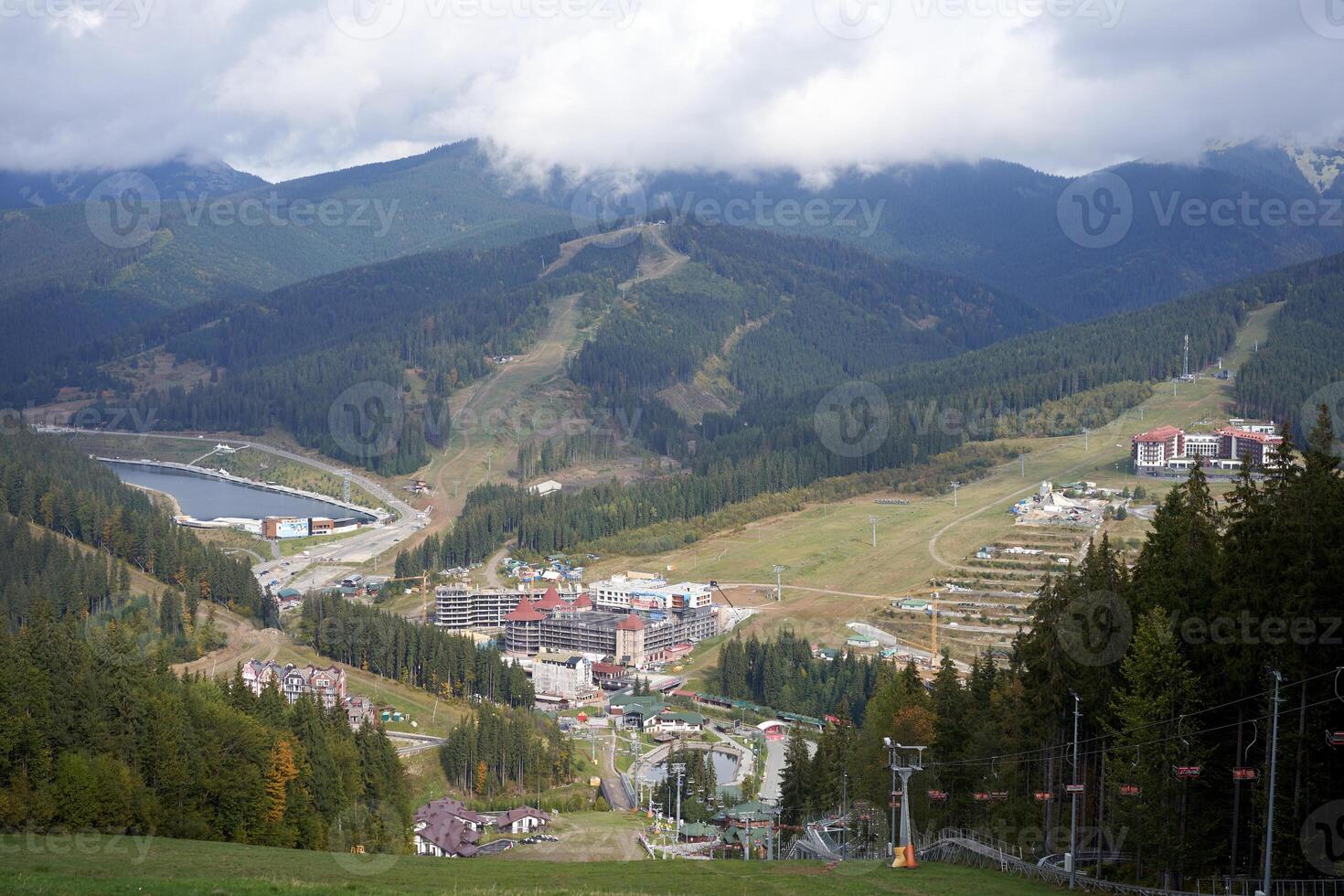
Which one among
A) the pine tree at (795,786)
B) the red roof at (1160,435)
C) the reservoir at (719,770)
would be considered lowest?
the reservoir at (719,770)

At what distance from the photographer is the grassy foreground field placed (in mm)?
21250

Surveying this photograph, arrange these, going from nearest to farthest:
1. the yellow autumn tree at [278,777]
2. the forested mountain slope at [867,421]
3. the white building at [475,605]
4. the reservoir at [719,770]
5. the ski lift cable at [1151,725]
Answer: the ski lift cable at [1151,725] → the yellow autumn tree at [278,777] → the reservoir at [719,770] → the white building at [475,605] → the forested mountain slope at [867,421]

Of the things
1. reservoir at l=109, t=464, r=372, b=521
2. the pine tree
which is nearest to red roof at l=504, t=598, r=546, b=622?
the pine tree

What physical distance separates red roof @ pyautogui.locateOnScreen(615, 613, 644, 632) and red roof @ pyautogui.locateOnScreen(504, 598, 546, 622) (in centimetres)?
624

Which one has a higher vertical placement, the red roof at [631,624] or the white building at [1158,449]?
the white building at [1158,449]

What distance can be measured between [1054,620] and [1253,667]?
708cm

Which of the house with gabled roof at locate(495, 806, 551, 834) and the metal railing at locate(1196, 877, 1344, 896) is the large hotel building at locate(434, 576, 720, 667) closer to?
the house with gabled roof at locate(495, 806, 551, 834)

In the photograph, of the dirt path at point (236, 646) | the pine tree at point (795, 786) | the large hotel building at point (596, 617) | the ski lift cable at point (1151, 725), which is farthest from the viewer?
the large hotel building at point (596, 617)

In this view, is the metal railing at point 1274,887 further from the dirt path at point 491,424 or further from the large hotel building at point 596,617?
the dirt path at point 491,424

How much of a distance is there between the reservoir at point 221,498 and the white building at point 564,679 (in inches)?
2141

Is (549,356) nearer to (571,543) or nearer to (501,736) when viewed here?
(571,543)

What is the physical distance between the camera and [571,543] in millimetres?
110312

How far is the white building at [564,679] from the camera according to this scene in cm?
7694

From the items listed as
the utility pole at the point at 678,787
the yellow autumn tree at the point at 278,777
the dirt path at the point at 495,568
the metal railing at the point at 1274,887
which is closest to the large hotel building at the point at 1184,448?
the dirt path at the point at 495,568
